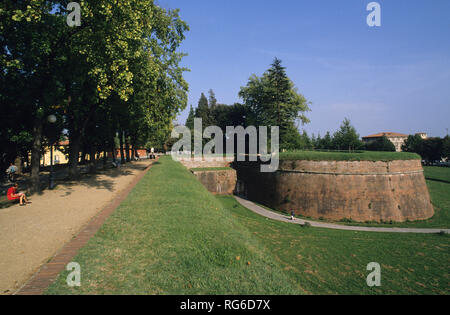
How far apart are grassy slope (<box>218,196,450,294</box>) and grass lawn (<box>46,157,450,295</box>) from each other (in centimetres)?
5

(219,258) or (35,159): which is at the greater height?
(35,159)

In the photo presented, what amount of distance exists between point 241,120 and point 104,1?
44.5 meters

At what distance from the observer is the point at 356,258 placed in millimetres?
12977

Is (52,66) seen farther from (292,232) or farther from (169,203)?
(292,232)

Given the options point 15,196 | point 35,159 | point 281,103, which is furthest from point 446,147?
point 15,196

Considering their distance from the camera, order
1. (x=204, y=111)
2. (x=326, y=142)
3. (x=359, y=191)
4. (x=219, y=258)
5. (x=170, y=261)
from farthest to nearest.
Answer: (x=204, y=111), (x=326, y=142), (x=359, y=191), (x=219, y=258), (x=170, y=261)

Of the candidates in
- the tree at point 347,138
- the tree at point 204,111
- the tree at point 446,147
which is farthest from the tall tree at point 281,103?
the tree at point 446,147

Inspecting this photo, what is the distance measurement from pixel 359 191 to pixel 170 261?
22.0m

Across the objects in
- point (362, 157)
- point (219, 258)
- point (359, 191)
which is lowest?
point (359, 191)

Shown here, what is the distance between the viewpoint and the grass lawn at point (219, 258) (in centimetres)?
443

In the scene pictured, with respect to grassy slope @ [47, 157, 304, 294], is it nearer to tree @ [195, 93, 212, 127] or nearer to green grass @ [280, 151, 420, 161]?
green grass @ [280, 151, 420, 161]

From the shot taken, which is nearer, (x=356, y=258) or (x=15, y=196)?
(x=15, y=196)

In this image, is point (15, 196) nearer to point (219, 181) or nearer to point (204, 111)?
point (219, 181)

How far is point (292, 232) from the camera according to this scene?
1744 cm
